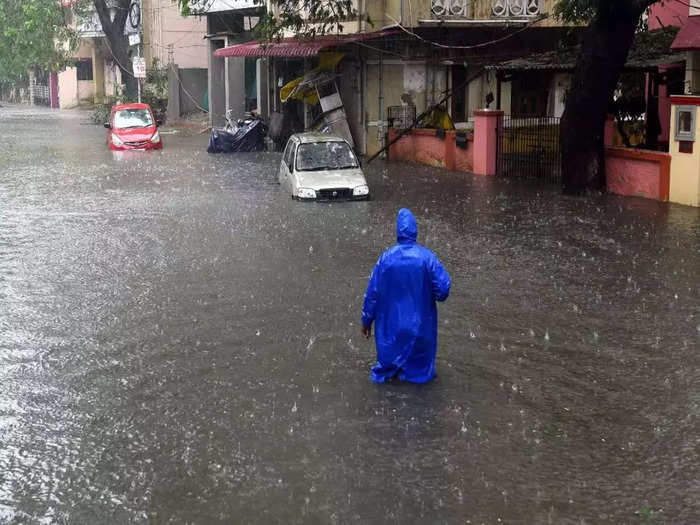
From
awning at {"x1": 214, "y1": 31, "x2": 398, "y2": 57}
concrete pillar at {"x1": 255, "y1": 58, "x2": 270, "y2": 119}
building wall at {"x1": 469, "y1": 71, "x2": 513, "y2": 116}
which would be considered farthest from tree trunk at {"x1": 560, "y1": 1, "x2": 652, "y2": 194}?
concrete pillar at {"x1": 255, "y1": 58, "x2": 270, "y2": 119}

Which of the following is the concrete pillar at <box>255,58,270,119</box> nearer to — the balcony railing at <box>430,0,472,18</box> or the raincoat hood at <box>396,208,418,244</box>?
the balcony railing at <box>430,0,472,18</box>

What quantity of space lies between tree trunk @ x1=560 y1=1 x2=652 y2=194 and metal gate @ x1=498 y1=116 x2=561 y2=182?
109 inches

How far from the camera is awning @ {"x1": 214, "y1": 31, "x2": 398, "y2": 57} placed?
27873mm

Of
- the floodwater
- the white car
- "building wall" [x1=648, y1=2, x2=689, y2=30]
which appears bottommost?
the floodwater

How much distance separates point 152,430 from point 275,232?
9190mm

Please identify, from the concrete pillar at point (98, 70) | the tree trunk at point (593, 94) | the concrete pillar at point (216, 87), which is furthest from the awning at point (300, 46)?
the concrete pillar at point (98, 70)

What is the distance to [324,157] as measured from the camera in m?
20.8

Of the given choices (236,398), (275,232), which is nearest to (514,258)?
(275,232)

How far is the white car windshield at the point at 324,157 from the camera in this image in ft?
67.7

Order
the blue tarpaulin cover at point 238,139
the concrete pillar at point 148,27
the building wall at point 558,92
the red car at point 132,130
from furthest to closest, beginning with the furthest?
1. the concrete pillar at point 148,27
2. the red car at point 132,130
3. the blue tarpaulin cover at point 238,139
4. the building wall at point 558,92

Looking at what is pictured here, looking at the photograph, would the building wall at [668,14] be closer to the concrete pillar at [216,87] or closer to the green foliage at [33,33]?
the concrete pillar at [216,87]

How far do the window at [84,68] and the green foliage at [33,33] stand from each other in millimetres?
1843

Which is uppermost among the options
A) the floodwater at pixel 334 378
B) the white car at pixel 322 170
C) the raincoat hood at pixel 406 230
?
the raincoat hood at pixel 406 230

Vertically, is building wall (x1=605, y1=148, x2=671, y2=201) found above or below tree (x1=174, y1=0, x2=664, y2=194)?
below
